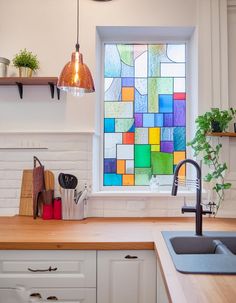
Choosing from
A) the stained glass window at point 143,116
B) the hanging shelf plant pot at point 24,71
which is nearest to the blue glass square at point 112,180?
the stained glass window at point 143,116

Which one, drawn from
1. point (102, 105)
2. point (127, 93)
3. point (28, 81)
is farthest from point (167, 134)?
point (28, 81)

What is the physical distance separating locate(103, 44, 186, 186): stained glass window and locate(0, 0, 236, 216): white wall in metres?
0.20

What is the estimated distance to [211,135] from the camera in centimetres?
197

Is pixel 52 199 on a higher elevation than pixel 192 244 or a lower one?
higher

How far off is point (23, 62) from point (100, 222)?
51.4 inches

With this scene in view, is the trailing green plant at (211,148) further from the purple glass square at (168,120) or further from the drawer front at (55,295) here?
the drawer front at (55,295)

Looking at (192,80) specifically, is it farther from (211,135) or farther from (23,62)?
(23,62)

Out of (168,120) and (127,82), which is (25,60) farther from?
(168,120)

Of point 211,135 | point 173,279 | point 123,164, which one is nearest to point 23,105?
point 123,164

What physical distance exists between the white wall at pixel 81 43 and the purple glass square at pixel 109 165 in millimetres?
281

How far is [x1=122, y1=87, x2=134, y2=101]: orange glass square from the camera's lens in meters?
2.25

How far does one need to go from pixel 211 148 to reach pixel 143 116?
1.98 ft

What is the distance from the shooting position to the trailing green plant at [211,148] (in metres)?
1.92

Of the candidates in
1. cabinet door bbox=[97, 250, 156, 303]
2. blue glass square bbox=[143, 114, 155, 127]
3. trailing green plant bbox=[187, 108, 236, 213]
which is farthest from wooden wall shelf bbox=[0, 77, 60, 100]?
cabinet door bbox=[97, 250, 156, 303]
